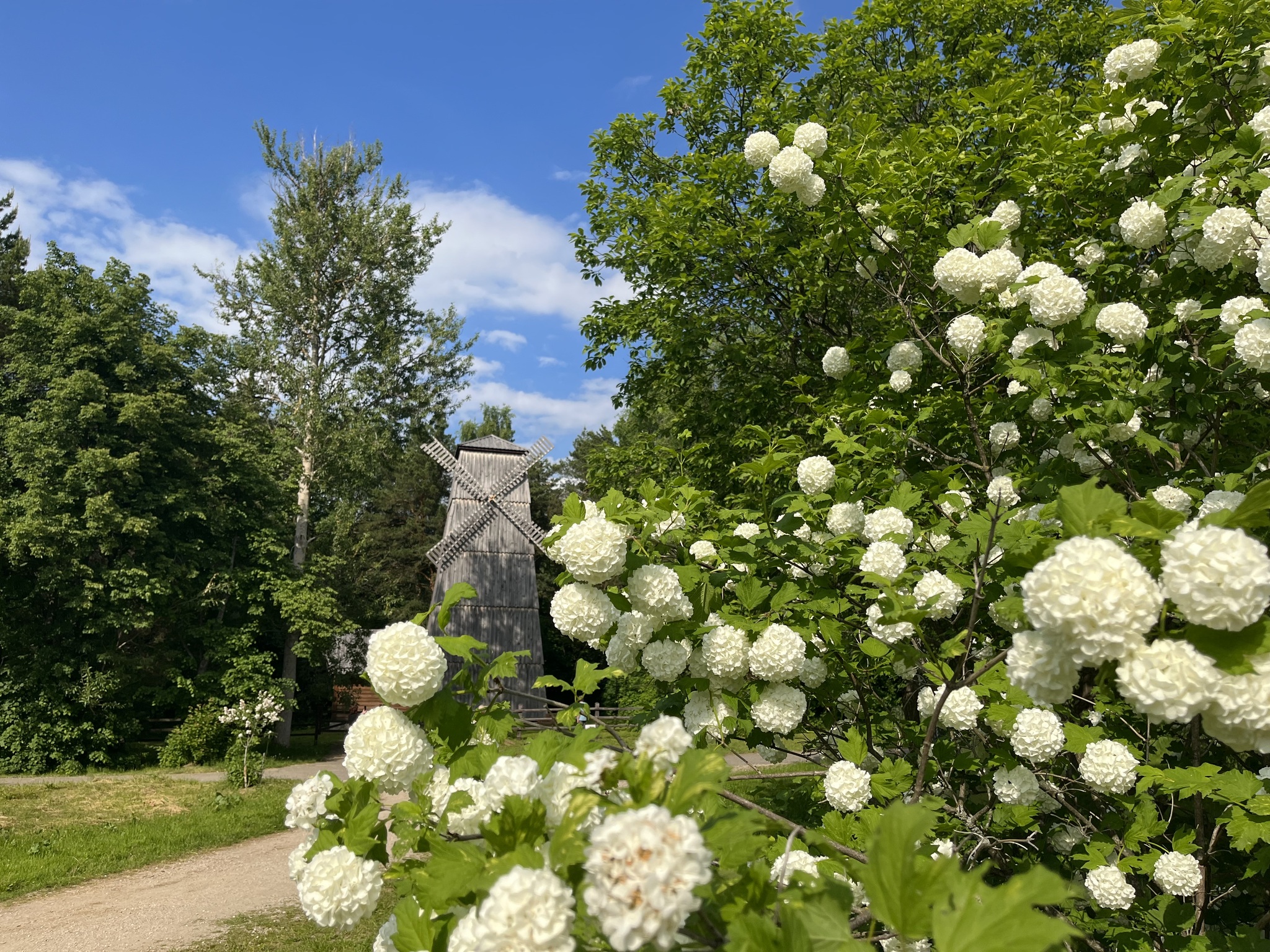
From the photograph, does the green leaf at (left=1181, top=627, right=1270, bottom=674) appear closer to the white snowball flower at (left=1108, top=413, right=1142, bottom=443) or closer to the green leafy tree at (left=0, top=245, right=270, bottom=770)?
the white snowball flower at (left=1108, top=413, right=1142, bottom=443)

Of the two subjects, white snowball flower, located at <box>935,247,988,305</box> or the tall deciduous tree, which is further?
the tall deciduous tree

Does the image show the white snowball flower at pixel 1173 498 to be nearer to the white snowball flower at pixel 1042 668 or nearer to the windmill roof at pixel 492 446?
the white snowball flower at pixel 1042 668

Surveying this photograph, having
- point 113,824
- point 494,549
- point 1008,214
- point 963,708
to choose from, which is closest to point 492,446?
point 494,549

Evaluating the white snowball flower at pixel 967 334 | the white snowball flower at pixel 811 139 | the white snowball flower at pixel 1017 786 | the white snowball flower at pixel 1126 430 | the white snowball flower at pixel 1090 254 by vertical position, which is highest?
the white snowball flower at pixel 811 139

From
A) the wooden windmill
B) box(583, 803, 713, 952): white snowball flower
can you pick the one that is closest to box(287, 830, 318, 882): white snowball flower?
box(583, 803, 713, 952): white snowball flower

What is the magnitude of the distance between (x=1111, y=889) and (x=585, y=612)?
7.36 ft

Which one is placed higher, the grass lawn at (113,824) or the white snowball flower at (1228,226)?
the white snowball flower at (1228,226)

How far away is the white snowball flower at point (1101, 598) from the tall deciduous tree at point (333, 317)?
24216mm

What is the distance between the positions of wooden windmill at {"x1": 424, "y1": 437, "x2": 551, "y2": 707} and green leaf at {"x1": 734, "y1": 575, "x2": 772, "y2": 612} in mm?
18971

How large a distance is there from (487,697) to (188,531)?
21.7m

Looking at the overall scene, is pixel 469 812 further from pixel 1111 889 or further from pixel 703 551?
pixel 1111 889

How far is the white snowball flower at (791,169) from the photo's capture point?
14.3 feet

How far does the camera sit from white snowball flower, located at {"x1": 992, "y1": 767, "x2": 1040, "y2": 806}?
10.7ft

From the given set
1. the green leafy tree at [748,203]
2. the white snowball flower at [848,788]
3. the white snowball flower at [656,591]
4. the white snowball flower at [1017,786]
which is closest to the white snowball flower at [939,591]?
the white snowball flower at [848,788]
